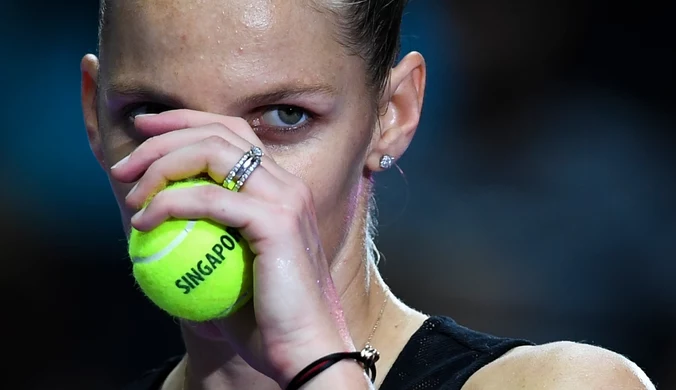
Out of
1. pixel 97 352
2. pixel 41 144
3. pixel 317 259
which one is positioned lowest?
pixel 97 352

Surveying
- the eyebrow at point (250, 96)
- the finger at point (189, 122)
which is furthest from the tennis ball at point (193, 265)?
the eyebrow at point (250, 96)

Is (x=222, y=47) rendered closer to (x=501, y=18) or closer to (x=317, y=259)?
(x=317, y=259)

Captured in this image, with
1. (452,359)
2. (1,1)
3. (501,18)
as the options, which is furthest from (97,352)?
(452,359)

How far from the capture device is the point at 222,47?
6.74 feet

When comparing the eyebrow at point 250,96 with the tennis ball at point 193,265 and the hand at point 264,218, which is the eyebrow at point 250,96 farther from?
the tennis ball at point 193,265

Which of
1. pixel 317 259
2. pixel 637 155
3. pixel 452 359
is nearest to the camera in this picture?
pixel 317 259

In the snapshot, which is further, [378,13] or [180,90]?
[378,13]

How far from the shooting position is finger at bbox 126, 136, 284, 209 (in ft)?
5.88

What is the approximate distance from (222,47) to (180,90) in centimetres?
12

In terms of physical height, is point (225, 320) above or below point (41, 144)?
above

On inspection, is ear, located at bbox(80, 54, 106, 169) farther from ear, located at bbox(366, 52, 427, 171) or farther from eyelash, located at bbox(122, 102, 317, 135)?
ear, located at bbox(366, 52, 427, 171)

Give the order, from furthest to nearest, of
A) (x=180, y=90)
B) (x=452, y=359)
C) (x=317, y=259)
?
(x=452, y=359), (x=180, y=90), (x=317, y=259)

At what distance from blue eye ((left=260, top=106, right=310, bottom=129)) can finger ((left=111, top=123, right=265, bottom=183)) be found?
0.88ft

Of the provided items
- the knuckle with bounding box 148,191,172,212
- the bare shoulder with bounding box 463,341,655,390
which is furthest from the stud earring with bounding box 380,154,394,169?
the knuckle with bounding box 148,191,172,212
